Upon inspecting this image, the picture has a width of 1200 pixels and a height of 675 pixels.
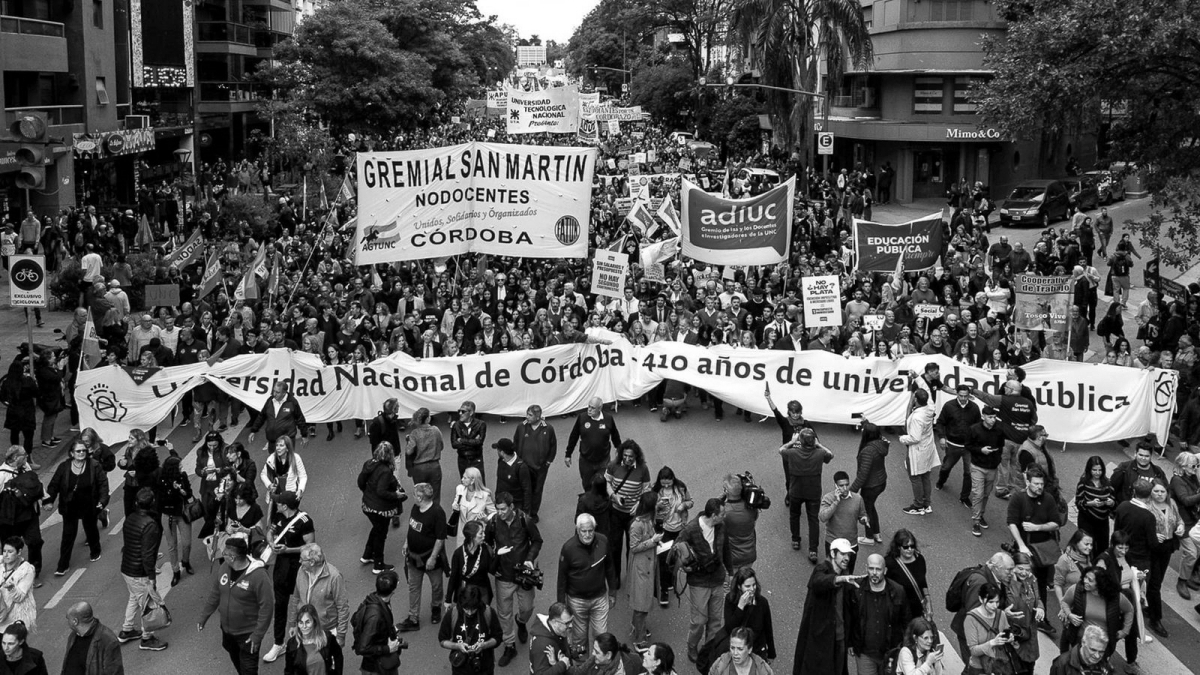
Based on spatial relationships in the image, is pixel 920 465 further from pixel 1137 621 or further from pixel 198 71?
pixel 198 71

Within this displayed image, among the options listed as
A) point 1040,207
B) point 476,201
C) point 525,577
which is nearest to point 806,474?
point 525,577

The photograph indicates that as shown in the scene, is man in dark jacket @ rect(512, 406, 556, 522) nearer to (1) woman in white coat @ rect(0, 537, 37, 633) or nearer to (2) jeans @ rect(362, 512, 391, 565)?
(2) jeans @ rect(362, 512, 391, 565)

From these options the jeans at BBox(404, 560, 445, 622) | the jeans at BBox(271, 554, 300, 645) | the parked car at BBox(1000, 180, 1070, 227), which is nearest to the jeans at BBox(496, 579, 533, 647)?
the jeans at BBox(404, 560, 445, 622)

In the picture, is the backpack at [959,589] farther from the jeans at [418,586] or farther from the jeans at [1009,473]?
the jeans at [418,586]

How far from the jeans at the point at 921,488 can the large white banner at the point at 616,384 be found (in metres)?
2.36

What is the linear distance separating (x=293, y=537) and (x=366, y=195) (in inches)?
396

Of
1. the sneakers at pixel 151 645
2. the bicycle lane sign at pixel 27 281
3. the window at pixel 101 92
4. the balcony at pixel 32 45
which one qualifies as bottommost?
the sneakers at pixel 151 645

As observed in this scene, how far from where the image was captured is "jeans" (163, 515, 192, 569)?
11.2 m

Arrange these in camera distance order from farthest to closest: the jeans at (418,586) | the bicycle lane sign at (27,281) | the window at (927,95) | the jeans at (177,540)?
the window at (927,95)
the bicycle lane sign at (27,281)
the jeans at (177,540)
the jeans at (418,586)

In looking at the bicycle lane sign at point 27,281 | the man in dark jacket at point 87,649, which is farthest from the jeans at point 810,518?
the bicycle lane sign at point 27,281

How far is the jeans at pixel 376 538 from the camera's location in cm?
1096

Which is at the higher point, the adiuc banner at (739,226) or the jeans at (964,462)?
the adiuc banner at (739,226)

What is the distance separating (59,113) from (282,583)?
30985 mm

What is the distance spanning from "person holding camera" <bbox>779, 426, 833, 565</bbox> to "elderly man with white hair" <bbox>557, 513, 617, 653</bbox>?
2.66 metres
